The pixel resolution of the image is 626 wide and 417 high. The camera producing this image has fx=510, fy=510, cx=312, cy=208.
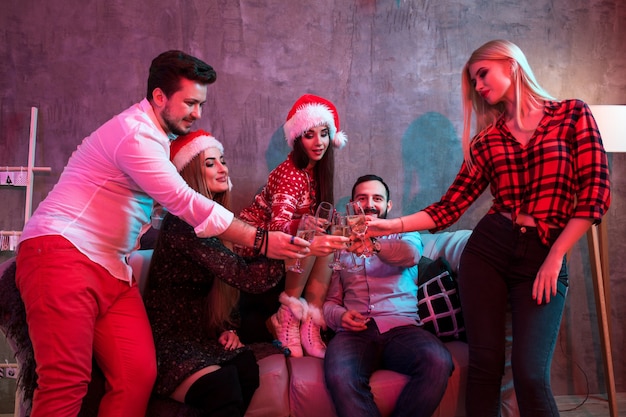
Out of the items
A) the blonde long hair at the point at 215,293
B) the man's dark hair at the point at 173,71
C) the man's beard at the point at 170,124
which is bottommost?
the blonde long hair at the point at 215,293

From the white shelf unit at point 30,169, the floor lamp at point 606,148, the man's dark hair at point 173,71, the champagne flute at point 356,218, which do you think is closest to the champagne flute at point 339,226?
the champagne flute at point 356,218

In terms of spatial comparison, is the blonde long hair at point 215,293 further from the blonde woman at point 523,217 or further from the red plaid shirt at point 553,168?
the red plaid shirt at point 553,168

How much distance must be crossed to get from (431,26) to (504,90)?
1.41m

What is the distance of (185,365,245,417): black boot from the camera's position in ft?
6.02

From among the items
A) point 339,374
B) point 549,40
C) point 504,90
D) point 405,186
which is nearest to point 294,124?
point 405,186

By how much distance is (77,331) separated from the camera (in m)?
1.66

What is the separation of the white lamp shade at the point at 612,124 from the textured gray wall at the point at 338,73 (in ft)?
1.68

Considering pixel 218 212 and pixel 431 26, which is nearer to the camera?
pixel 218 212

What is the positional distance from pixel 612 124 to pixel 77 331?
2845 mm

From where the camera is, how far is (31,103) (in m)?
2.98

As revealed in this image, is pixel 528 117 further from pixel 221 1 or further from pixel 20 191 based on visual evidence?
pixel 20 191

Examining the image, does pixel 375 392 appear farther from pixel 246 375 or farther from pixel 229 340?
pixel 229 340

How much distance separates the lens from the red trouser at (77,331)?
162 centimetres

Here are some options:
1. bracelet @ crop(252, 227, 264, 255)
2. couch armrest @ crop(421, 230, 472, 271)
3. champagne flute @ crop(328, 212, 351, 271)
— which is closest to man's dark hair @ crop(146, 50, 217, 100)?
bracelet @ crop(252, 227, 264, 255)
